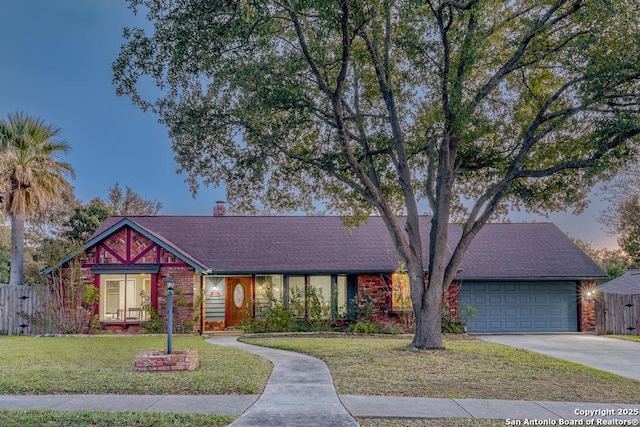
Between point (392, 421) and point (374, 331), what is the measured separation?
41.6 feet

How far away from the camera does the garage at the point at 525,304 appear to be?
70.0 ft

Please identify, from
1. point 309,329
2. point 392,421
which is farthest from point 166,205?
point 392,421

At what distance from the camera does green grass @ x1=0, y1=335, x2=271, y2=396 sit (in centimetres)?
808

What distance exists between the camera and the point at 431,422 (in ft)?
21.3

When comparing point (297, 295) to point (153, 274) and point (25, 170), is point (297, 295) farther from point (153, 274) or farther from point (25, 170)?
point (25, 170)

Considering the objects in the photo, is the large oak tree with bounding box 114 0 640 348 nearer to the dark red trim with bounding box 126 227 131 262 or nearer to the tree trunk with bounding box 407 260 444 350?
the tree trunk with bounding box 407 260 444 350

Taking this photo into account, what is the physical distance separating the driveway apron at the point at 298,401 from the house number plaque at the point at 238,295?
419 inches

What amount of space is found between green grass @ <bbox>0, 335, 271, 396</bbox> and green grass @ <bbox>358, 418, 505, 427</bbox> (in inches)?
88.3

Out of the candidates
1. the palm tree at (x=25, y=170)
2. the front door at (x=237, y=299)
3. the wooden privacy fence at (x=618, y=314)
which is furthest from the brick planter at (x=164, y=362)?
the wooden privacy fence at (x=618, y=314)

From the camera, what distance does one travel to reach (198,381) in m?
8.60

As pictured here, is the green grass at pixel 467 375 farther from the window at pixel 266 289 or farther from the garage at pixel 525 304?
the garage at pixel 525 304

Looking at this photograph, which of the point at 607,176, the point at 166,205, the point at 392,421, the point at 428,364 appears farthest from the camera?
the point at 166,205

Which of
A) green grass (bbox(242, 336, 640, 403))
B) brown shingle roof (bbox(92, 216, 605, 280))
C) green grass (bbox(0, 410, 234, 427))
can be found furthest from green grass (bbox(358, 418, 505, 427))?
brown shingle roof (bbox(92, 216, 605, 280))

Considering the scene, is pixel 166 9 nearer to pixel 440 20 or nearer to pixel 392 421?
pixel 440 20
